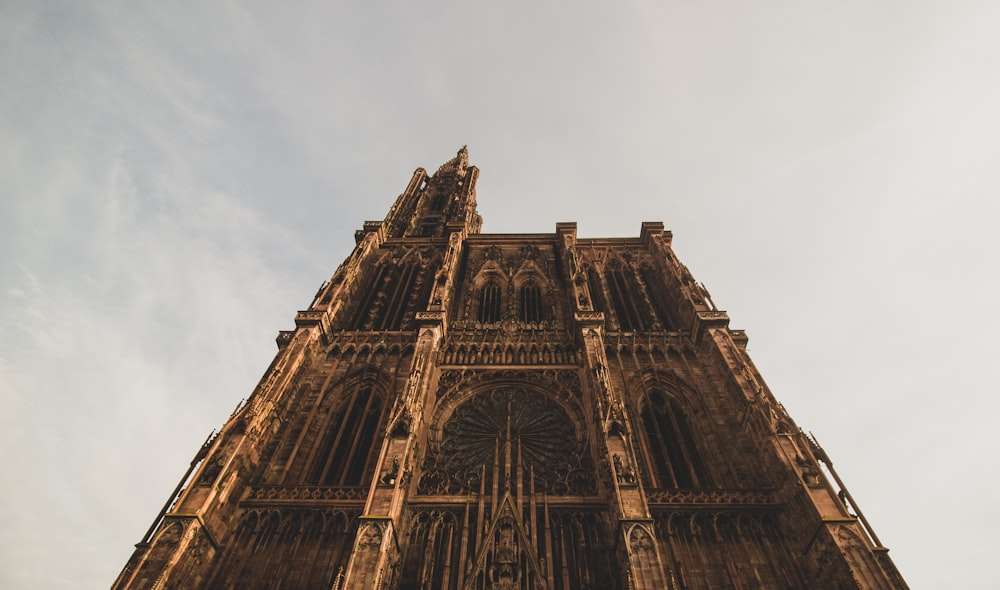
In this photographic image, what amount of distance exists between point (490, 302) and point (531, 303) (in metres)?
1.98

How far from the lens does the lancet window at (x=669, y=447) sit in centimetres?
1570

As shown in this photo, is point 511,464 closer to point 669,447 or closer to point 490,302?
point 669,447

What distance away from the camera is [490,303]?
24.9 m

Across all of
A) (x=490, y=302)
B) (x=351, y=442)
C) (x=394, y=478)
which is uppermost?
(x=490, y=302)

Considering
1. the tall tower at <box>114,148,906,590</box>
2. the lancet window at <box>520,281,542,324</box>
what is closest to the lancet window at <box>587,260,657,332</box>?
the tall tower at <box>114,148,906,590</box>

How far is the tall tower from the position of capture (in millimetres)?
12336

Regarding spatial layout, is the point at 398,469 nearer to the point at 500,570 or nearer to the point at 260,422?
the point at 500,570

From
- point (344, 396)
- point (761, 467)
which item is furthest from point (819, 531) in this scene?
point (344, 396)

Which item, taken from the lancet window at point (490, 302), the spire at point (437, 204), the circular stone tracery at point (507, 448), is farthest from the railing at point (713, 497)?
the spire at point (437, 204)

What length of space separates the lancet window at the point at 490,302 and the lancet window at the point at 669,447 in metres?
8.19

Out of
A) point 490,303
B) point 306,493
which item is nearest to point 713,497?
point 306,493

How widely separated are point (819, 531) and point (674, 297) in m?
12.4

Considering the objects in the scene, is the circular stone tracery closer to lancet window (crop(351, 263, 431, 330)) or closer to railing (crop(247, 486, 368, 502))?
railing (crop(247, 486, 368, 502))

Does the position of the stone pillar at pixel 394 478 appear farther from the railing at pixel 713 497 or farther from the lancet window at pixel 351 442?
the railing at pixel 713 497
